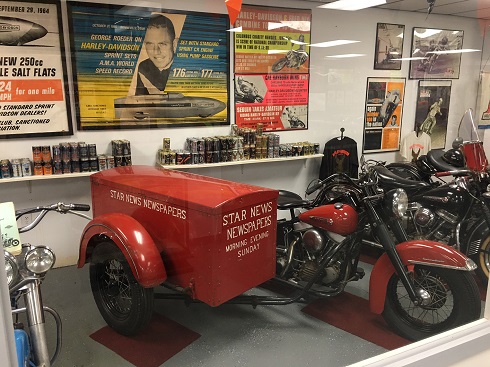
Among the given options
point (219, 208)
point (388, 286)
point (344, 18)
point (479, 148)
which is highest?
point (344, 18)

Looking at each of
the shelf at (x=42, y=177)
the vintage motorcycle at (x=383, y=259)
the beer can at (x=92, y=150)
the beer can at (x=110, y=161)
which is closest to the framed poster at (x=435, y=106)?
the vintage motorcycle at (x=383, y=259)

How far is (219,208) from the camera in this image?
1.80 m

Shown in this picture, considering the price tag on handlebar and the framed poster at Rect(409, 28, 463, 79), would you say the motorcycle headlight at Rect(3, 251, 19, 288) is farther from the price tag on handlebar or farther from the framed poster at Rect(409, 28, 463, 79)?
the framed poster at Rect(409, 28, 463, 79)

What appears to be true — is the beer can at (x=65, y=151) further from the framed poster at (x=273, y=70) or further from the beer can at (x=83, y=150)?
the framed poster at (x=273, y=70)

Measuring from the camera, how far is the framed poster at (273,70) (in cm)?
274

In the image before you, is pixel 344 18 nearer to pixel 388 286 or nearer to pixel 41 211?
pixel 388 286

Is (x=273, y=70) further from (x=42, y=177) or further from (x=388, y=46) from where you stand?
(x=42, y=177)

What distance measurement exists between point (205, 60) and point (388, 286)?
1.94 metres

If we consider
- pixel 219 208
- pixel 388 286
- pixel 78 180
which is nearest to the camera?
pixel 219 208

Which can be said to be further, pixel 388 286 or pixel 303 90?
pixel 303 90

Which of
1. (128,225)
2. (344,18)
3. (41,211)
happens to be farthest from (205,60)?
(41,211)

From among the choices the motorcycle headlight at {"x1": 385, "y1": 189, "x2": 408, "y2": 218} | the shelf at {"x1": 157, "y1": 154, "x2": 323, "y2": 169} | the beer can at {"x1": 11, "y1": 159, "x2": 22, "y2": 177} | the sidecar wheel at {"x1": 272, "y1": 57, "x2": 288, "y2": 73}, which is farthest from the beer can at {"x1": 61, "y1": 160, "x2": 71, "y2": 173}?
the motorcycle headlight at {"x1": 385, "y1": 189, "x2": 408, "y2": 218}

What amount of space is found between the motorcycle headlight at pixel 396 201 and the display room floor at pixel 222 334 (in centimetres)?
47

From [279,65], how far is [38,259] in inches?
88.0
